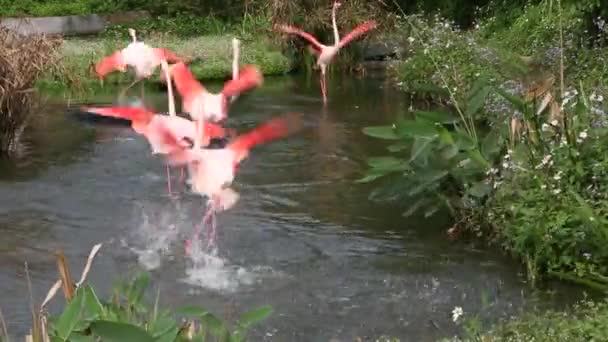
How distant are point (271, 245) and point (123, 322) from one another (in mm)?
3581

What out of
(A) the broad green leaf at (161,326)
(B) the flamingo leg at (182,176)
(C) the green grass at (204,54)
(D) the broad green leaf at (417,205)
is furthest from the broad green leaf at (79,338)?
(C) the green grass at (204,54)

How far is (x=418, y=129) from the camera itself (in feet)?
20.2

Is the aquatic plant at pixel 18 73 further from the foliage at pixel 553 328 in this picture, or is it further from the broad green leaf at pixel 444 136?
the foliage at pixel 553 328

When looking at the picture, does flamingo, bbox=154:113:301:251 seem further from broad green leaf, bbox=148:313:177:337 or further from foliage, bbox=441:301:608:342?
broad green leaf, bbox=148:313:177:337

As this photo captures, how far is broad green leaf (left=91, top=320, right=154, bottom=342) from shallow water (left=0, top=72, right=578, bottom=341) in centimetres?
220

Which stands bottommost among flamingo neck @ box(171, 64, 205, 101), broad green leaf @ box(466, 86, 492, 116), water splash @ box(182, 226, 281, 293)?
water splash @ box(182, 226, 281, 293)

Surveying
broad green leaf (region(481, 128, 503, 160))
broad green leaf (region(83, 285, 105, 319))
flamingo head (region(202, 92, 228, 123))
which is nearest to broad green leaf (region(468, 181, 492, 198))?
broad green leaf (region(481, 128, 503, 160))

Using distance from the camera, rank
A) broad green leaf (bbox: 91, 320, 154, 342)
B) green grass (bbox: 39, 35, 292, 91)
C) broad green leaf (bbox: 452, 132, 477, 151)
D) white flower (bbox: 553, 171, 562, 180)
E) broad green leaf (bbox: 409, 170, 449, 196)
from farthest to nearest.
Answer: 1. green grass (bbox: 39, 35, 292, 91)
2. broad green leaf (bbox: 409, 170, 449, 196)
3. broad green leaf (bbox: 452, 132, 477, 151)
4. white flower (bbox: 553, 171, 562, 180)
5. broad green leaf (bbox: 91, 320, 154, 342)

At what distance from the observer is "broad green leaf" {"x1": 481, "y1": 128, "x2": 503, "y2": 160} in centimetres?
632

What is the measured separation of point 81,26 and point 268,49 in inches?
184

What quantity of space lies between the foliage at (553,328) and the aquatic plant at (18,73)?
4770 millimetres

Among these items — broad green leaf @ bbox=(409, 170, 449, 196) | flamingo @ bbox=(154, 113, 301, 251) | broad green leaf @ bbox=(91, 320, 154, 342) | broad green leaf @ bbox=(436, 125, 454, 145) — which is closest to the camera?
broad green leaf @ bbox=(91, 320, 154, 342)

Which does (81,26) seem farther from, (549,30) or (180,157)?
(180,157)

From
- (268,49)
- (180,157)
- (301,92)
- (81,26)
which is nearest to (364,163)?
(180,157)
